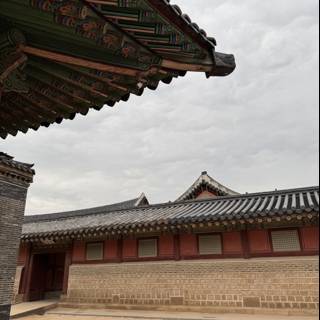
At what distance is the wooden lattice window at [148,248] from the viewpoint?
13.5m

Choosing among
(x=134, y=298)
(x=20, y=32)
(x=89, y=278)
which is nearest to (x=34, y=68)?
(x=20, y=32)

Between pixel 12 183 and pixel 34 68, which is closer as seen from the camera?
pixel 34 68

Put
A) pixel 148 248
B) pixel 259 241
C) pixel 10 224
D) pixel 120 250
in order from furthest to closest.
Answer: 1. pixel 120 250
2. pixel 148 248
3. pixel 259 241
4. pixel 10 224

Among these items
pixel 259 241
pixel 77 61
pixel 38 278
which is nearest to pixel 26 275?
pixel 38 278

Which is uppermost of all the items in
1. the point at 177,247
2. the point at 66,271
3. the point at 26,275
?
the point at 177,247

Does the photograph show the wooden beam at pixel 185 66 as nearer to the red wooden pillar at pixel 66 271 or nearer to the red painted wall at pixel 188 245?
the red painted wall at pixel 188 245

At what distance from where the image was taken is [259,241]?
1174 cm

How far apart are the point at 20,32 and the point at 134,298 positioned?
1265 centimetres

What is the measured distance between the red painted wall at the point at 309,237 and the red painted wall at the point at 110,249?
771 cm

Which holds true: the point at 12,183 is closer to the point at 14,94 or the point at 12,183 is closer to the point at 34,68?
the point at 14,94

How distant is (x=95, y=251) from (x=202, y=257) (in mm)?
5254

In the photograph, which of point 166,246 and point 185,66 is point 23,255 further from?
point 185,66

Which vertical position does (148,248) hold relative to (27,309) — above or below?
above

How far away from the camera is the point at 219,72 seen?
264cm
